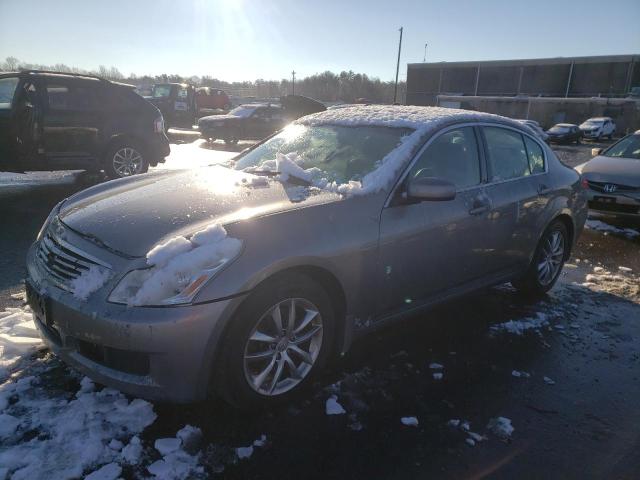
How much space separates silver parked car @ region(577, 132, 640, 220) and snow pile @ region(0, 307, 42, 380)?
299 inches

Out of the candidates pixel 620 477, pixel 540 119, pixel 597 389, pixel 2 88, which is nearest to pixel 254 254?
pixel 620 477

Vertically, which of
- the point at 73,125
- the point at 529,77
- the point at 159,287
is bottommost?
the point at 159,287

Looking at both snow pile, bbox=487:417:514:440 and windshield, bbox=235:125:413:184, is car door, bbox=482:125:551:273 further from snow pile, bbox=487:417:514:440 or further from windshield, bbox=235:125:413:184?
snow pile, bbox=487:417:514:440

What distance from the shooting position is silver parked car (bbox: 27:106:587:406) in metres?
2.27

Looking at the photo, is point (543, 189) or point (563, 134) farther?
point (563, 134)

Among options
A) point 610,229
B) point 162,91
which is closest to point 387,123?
point 610,229

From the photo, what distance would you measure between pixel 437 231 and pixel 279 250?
1284mm

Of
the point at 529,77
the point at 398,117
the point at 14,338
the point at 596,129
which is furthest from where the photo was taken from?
the point at 529,77

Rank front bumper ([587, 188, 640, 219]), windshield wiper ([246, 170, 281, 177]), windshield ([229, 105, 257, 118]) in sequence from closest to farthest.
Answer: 1. windshield wiper ([246, 170, 281, 177])
2. front bumper ([587, 188, 640, 219])
3. windshield ([229, 105, 257, 118])

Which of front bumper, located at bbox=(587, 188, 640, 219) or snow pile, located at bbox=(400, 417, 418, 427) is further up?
front bumper, located at bbox=(587, 188, 640, 219)

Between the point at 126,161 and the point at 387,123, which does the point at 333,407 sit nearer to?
the point at 387,123

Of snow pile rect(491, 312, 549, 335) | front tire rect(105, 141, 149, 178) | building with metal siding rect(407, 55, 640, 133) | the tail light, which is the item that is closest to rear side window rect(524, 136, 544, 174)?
snow pile rect(491, 312, 549, 335)

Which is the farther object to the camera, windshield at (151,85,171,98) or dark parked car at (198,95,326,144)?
windshield at (151,85,171,98)

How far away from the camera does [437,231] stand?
3244mm
